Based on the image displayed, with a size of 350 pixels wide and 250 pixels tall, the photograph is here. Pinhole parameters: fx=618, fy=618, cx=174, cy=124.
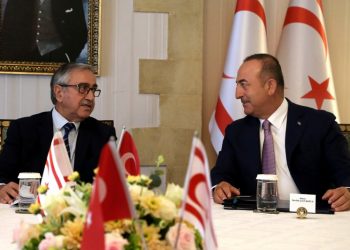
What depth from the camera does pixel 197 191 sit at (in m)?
1.21

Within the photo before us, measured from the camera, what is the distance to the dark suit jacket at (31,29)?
14.7 ft

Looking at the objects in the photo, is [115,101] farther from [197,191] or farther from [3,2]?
[197,191]

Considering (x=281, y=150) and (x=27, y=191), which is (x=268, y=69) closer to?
(x=281, y=150)

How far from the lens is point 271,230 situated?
6.81 ft

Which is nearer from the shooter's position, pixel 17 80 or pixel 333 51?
pixel 17 80

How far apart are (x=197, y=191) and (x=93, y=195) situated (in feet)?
0.72

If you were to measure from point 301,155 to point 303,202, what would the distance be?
85cm

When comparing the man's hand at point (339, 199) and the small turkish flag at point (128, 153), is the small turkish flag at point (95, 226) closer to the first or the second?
the small turkish flag at point (128, 153)

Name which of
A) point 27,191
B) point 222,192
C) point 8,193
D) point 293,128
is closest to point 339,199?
point 222,192

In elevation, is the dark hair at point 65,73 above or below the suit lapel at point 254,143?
above

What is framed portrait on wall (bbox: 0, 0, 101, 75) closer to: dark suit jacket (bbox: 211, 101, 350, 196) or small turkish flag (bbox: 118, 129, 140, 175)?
dark suit jacket (bbox: 211, 101, 350, 196)

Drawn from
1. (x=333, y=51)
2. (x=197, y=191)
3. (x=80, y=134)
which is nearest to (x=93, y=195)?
(x=197, y=191)

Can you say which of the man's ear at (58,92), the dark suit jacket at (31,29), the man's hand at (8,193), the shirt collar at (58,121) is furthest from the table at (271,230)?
the dark suit jacket at (31,29)

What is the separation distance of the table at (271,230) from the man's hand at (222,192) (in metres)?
0.23
